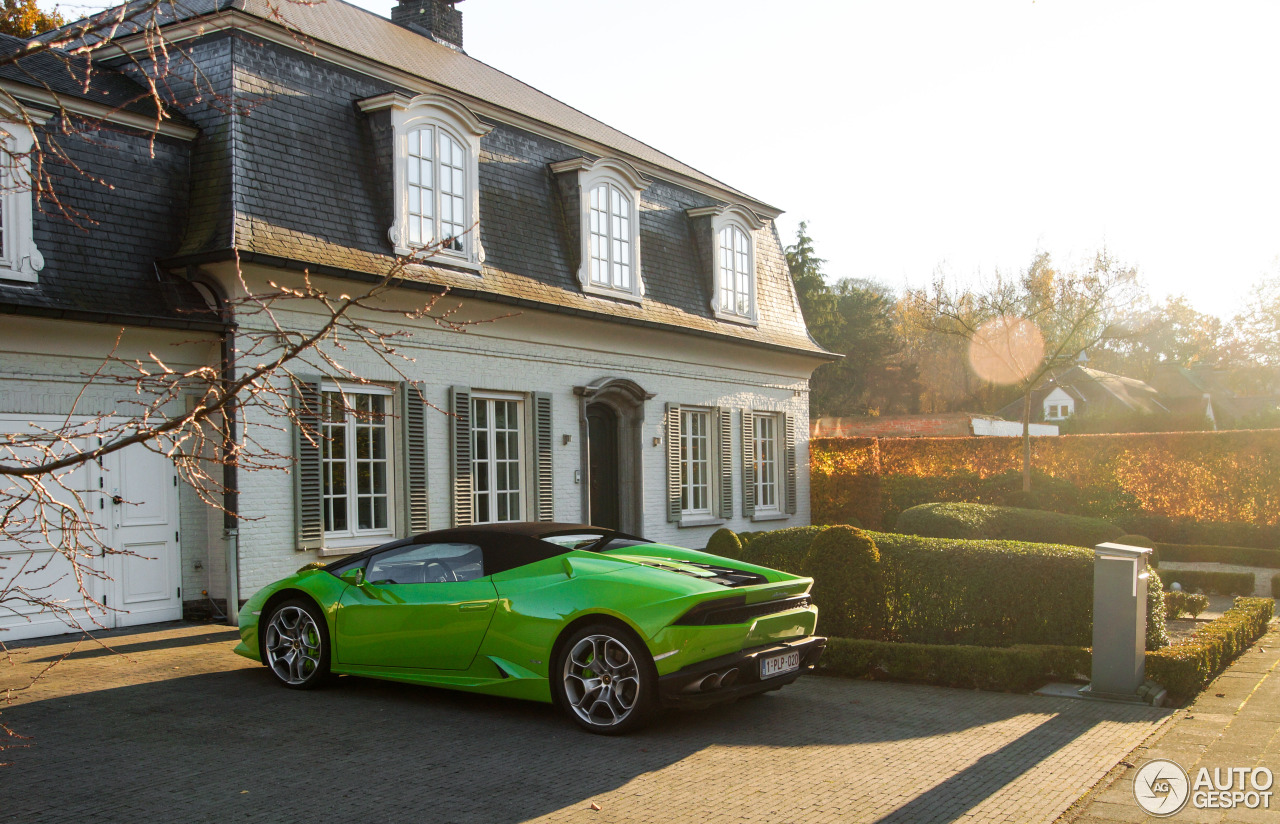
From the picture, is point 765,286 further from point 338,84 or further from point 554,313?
point 338,84

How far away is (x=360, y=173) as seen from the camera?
12.8m

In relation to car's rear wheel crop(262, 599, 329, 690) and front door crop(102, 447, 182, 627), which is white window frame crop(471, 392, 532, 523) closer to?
front door crop(102, 447, 182, 627)

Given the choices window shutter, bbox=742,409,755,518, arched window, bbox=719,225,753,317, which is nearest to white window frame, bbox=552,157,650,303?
arched window, bbox=719,225,753,317

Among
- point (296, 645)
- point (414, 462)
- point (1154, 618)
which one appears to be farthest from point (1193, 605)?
point (296, 645)

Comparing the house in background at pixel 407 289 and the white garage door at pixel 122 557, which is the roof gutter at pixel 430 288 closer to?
the house in background at pixel 407 289

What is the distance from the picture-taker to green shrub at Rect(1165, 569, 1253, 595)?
578 inches

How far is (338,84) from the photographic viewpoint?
12.9m

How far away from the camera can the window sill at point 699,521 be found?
1809 cm

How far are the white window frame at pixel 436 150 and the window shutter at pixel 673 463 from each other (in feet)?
17.2

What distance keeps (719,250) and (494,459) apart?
6.84 m

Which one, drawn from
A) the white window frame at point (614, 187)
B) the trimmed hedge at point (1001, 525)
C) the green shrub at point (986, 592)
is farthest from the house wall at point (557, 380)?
the green shrub at point (986, 592)

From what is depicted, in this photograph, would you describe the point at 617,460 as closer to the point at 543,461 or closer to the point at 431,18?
the point at 543,461

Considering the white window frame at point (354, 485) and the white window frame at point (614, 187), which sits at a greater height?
the white window frame at point (614, 187)

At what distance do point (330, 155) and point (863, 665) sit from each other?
863 centimetres
